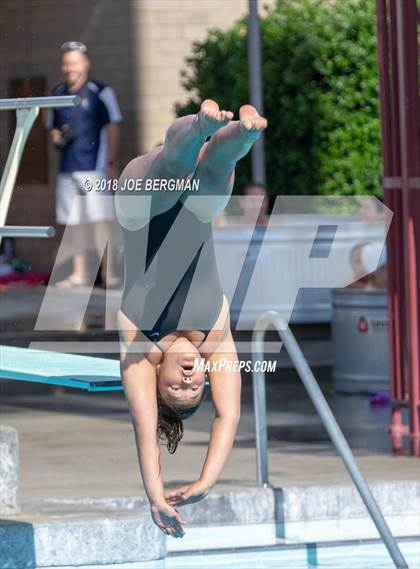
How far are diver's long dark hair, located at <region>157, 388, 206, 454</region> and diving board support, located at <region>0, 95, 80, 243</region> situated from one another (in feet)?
3.72

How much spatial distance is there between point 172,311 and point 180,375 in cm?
19

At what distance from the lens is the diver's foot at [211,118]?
387 cm

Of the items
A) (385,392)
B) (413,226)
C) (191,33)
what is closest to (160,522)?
(413,226)

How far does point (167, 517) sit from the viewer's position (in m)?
4.54

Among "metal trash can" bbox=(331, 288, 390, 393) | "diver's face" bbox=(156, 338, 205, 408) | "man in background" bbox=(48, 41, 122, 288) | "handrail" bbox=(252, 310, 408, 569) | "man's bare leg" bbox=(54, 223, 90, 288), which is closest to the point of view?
"diver's face" bbox=(156, 338, 205, 408)

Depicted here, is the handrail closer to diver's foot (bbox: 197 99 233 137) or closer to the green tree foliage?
diver's foot (bbox: 197 99 233 137)

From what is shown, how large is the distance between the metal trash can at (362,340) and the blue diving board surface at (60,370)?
4120 millimetres

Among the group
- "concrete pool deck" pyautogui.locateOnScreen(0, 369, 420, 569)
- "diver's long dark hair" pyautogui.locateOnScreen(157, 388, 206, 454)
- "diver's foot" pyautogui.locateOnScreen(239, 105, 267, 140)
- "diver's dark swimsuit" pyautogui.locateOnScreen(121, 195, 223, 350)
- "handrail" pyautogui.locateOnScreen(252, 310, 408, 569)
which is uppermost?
"diver's foot" pyautogui.locateOnScreen(239, 105, 267, 140)

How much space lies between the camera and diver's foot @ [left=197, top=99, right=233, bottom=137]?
3.87m

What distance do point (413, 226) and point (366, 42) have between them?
6.30 meters

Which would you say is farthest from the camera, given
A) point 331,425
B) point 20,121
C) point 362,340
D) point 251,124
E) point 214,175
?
point 362,340

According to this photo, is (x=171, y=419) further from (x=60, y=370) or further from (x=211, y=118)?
(x=211, y=118)

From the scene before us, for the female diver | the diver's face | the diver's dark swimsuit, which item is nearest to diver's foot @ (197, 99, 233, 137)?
the female diver

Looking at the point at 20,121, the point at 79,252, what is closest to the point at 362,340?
the point at 79,252
